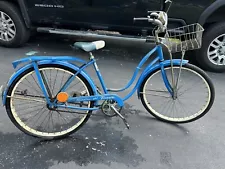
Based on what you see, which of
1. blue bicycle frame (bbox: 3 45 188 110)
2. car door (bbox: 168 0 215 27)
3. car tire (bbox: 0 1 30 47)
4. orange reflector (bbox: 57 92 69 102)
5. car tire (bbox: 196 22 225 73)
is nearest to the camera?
blue bicycle frame (bbox: 3 45 188 110)

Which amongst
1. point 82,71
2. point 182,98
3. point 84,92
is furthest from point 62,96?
point 182,98

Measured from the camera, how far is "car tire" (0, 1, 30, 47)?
4.56 m

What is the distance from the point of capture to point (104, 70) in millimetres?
4305

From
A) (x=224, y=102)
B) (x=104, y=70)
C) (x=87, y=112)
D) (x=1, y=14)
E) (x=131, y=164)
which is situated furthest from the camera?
(x=1, y=14)

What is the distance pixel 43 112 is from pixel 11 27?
2.29m

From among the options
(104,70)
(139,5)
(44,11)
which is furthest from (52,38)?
(139,5)

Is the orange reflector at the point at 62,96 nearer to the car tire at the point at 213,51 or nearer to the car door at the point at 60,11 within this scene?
the car door at the point at 60,11

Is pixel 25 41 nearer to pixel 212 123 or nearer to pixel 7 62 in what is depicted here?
pixel 7 62

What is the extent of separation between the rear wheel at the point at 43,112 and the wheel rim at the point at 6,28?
1577 mm

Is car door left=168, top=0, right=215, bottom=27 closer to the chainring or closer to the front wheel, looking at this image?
the front wheel

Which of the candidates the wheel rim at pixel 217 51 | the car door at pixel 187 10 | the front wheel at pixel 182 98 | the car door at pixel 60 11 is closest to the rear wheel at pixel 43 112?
the front wheel at pixel 182 98

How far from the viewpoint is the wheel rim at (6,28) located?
4.63 meters

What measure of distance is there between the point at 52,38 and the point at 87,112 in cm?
325

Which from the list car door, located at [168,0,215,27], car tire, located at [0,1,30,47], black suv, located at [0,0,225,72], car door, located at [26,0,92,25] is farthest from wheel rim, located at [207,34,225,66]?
car tire, located at [0,1,30,47]
